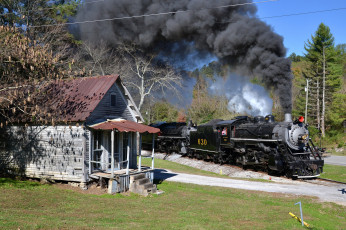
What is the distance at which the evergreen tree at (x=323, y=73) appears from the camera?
39.3 m

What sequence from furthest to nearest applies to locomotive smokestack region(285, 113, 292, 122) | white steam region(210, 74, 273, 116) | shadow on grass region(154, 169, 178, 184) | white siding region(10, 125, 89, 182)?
white steam region(210, 74, 273, 116), locomotive smokestack region(285, 113, 292, 122), shadow on grass region(154, 169, 178, 184), white siding region(10, 125, 89, 182)

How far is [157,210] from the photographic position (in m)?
10.0

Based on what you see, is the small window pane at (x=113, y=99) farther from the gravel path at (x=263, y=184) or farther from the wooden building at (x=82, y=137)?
the gravel path at (x=263, y=184)

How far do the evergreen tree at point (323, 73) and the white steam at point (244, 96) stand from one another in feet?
20.2

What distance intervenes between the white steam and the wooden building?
29.9m

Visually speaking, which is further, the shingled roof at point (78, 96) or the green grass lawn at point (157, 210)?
the shingled roof at point (78, 96)

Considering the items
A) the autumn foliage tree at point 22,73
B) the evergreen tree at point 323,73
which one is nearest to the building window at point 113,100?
the autumn foliage tree at point 22,73

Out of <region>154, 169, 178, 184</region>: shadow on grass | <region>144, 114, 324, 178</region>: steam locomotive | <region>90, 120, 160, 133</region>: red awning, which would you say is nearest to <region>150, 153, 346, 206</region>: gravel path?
<region>154, 169, 178, 184</region>: shadow on grass

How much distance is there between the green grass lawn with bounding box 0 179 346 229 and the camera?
802cm

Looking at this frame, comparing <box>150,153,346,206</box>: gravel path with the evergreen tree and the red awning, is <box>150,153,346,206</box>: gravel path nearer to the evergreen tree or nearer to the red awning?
the red awning

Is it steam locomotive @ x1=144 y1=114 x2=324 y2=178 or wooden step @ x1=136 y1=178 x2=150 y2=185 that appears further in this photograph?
steam locomotive @ x1=144 y1=114 x2=324 y2=178

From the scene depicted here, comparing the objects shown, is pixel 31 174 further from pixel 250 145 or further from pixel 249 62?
pixel 249 62

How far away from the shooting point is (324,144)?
38.1 meters

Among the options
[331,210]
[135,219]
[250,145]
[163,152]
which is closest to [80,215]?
[135,219]
